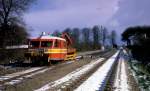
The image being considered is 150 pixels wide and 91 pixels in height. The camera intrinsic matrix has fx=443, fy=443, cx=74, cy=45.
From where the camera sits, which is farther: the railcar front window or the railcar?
the railcar front window

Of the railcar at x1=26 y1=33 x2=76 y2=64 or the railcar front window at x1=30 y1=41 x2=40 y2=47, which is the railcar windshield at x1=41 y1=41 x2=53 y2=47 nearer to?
the railcar at x1=26 y1=33 x2=76 y2=64

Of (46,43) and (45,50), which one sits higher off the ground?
(46,43)

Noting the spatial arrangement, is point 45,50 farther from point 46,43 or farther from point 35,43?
point 35,43

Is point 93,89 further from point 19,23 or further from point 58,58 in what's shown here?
point 19,23

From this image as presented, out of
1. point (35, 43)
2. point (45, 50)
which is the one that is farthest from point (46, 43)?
point (45, 50)

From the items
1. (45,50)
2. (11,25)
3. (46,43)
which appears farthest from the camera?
(11,25)

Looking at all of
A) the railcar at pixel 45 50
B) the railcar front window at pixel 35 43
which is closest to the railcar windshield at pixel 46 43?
the railcar at pixel 45 50

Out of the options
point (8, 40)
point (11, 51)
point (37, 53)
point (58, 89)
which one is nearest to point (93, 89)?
point (58, 89)

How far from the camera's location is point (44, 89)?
17.5 meters

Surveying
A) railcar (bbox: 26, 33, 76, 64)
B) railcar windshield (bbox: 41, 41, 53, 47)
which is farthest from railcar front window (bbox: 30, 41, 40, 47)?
railcar windshield (bbox: 41, 41, 53, 47)

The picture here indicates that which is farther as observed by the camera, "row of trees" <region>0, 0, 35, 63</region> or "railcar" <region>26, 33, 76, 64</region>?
"row of trees" <region>0, 0, 35, 63</region>

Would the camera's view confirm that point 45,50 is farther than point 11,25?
No

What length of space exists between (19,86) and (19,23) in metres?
40.2

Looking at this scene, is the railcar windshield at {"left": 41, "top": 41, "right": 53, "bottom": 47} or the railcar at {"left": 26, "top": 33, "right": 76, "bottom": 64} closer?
the railcar at {"left": 26, "top": 33, "right": 76, "bottom": 64}
